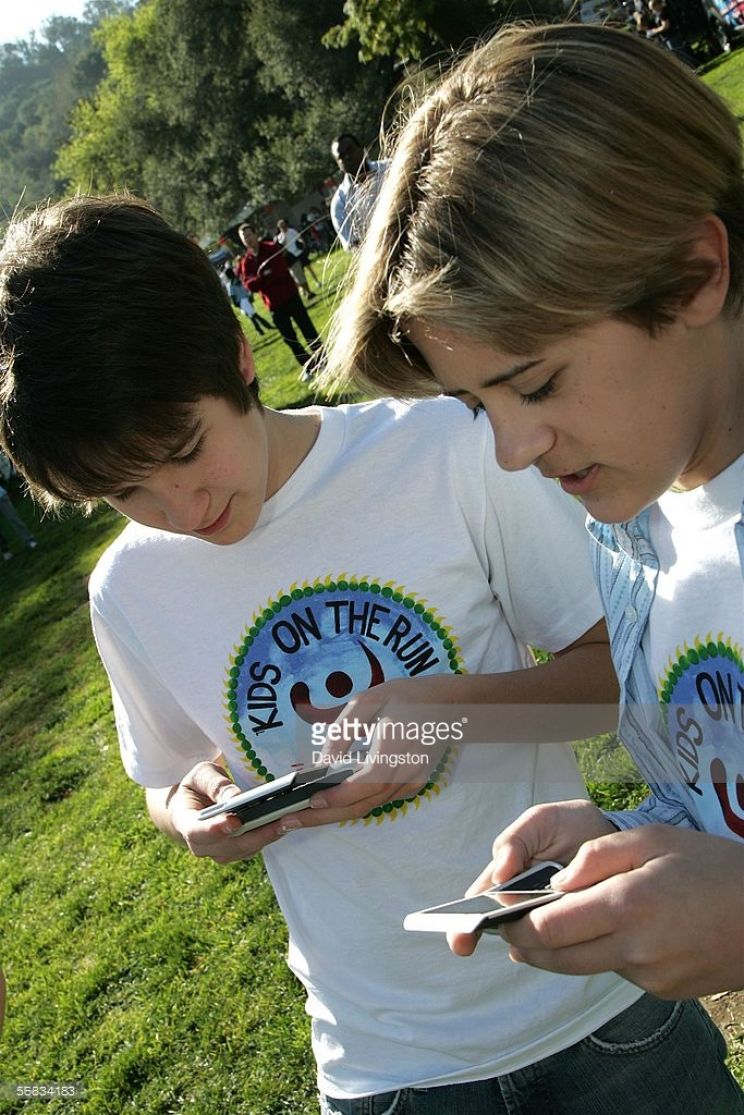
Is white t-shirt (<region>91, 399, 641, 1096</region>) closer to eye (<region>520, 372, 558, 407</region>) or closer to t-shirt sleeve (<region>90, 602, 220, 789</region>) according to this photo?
t-shirt sleeve (<region>90, 602, 220, 789</region>)

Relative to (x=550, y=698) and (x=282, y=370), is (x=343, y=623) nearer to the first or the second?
(x=550, y=698)

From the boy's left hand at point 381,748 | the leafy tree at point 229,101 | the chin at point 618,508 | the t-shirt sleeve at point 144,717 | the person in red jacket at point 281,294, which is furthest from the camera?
the leafy tree at point 229,101

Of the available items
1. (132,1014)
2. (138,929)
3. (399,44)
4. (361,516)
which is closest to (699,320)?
(361,516)

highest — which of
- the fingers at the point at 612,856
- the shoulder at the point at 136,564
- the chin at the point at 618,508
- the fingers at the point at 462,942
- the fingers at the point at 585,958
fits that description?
the shoulder at the point at 136,564

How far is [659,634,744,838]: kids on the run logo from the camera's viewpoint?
1406 mm

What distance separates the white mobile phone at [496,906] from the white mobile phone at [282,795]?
367 millimetres

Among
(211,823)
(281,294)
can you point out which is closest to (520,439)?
(211,823)

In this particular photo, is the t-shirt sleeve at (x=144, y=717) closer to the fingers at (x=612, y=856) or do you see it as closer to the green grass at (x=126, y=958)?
the green grass at (x=126, y=958)

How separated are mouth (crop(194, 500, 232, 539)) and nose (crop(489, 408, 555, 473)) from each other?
61cm

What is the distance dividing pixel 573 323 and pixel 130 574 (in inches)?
41.7

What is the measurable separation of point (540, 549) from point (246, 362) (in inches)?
25.5

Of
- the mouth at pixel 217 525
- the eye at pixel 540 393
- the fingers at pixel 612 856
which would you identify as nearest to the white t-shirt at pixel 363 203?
the eye at pixel 540 393

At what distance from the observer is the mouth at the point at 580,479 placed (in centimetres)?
150

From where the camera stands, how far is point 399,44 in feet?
78.1
